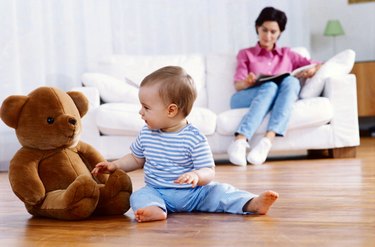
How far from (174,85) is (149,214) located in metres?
0.34

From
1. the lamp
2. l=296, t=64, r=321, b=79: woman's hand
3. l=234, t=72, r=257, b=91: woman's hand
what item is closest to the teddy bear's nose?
l=234, t=72, r=257, b=91: woman's hand

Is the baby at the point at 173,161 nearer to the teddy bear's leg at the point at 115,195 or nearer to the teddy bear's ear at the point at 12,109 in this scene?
the teddy bear's leg at the point at 115,195

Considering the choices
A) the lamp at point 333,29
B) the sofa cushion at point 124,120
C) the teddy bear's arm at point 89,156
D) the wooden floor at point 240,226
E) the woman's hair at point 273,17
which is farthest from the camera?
the lamp at point 333,29

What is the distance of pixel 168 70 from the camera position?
1744 mm

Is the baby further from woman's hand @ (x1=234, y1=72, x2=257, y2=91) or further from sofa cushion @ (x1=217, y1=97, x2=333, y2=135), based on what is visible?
woman's hand @ (x1=234, y1=72, x2=257, y2=91)

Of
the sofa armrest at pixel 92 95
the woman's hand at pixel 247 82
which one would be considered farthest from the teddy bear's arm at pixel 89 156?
the woman's hand at pixel 247 82

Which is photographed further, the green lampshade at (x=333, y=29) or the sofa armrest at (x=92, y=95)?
the green lampshade at (x=333, y=29)

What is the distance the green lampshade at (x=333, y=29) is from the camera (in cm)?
592

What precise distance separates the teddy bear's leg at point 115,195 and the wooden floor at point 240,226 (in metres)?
0.04

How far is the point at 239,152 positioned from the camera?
11.8ft

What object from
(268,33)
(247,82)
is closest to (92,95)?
(247,82)

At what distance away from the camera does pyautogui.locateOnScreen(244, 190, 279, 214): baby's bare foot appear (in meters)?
1.66

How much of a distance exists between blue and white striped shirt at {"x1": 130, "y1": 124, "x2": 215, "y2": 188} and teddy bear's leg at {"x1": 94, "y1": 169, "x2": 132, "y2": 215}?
81 mm

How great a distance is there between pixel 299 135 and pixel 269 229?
2.37 metres
